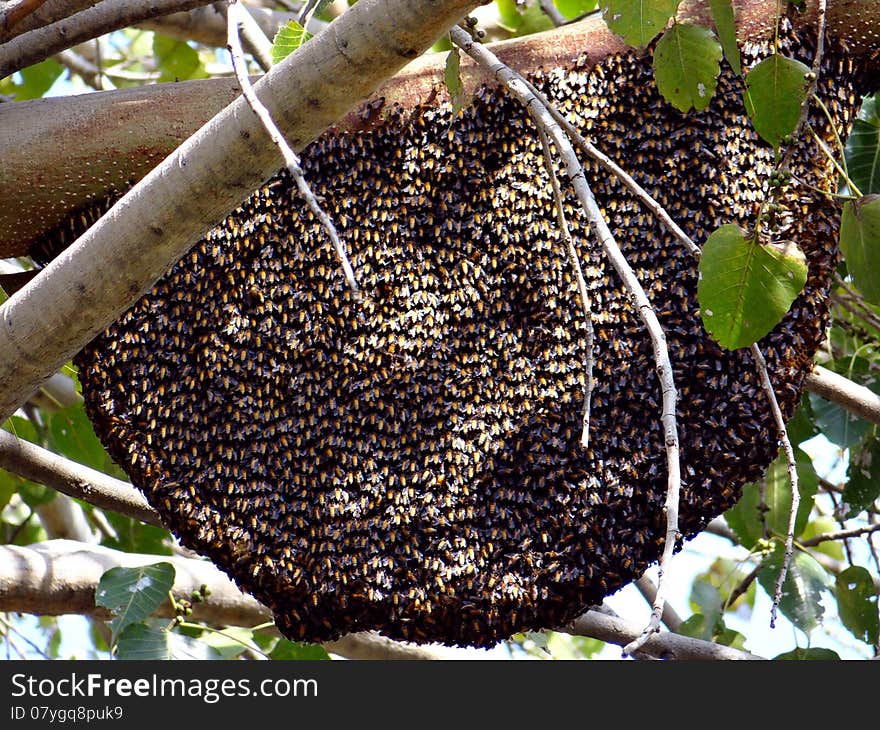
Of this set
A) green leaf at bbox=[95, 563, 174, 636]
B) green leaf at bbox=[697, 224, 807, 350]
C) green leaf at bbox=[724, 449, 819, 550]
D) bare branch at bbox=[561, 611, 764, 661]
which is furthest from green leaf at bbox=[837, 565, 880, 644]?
green leaf at bbox=[95, 563, 174, 636]

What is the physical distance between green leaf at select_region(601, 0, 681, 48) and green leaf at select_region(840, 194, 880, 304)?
0.42 meters

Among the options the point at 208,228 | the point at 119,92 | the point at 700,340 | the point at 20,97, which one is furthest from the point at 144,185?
the point at 20,97

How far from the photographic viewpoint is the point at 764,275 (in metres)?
1.59

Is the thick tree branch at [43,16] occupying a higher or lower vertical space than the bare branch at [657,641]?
higher

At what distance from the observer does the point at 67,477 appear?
2578mm

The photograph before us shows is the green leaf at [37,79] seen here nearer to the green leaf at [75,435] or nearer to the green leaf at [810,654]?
the green leaf at [75,435]

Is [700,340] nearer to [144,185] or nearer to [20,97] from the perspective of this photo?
[144,185]

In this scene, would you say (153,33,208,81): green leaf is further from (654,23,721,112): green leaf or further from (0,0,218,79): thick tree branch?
(654,23,721,112): green leaf

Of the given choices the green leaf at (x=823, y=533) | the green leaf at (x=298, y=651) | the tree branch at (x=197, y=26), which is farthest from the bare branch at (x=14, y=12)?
the green leaf at (x=823, y=533)

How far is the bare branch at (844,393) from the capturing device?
258 centimetres

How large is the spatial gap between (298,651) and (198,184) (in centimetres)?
157

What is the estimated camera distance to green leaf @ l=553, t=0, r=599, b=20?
272cm

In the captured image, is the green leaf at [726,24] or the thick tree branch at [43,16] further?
the thick tree branch at [43,16]

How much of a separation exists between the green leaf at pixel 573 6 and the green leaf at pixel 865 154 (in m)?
0.73
